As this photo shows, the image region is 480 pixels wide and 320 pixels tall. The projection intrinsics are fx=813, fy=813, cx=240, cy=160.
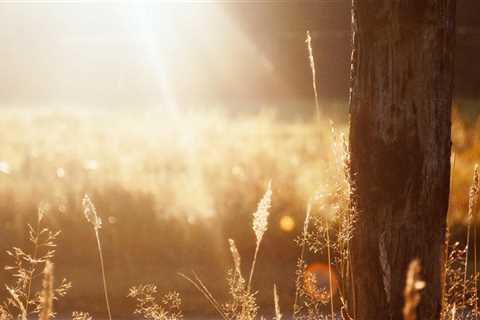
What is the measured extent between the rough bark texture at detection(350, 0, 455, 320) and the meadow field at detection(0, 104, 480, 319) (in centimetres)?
177

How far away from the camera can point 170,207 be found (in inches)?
285

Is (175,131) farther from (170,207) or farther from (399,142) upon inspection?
(399,142)

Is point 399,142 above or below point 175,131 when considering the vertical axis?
above

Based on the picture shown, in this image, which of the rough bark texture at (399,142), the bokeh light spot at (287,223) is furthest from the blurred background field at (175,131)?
the rough bark texture at (399,142)

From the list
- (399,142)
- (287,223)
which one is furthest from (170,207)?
(399,142)

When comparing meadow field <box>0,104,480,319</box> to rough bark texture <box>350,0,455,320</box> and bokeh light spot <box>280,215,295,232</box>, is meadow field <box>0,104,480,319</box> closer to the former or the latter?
bokeh light spot <box>280,215,295,232</box>

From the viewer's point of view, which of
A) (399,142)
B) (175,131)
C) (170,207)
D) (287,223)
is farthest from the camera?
(175,131)

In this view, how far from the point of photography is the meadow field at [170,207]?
20.5ft

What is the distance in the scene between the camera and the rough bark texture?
9.68 feet

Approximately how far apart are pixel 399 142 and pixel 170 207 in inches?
175

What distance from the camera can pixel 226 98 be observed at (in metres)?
20.8

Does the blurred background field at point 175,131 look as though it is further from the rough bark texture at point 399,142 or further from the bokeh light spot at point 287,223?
the rough bark texture at point 399,142

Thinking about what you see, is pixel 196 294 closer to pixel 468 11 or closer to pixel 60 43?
pixel 468 11

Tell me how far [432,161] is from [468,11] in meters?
17.7
